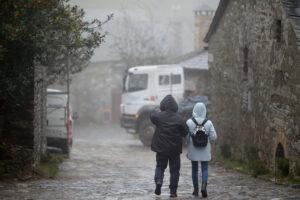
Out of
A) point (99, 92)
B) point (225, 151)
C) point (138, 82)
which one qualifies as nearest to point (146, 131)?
point (138, 82)

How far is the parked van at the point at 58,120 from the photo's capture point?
21.0 meters

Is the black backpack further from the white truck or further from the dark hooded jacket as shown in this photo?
the white truck

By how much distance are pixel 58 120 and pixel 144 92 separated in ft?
22.5

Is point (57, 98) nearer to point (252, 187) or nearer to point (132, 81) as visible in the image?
point (132, 81)

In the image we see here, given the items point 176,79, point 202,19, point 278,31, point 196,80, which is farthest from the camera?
point 202,19

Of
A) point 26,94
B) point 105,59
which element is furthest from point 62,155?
point 105,59

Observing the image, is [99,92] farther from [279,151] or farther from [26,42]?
[26,42]

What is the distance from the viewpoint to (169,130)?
37.0ft

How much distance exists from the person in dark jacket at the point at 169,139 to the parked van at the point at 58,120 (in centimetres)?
989

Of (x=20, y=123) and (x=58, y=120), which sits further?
(x=58, y=120)

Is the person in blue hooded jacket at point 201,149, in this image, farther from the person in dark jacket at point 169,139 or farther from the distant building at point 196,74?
the distant building at point 196,74

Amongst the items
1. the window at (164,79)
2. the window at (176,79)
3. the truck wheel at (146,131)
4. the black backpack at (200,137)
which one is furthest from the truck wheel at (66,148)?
the black backpack at (200,137)

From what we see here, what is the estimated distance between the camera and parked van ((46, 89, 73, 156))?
2102cm

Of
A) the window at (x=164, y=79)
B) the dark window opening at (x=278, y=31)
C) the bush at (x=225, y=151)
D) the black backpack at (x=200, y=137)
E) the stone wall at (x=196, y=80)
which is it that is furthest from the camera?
the stone wall at (x=196, y=80)
